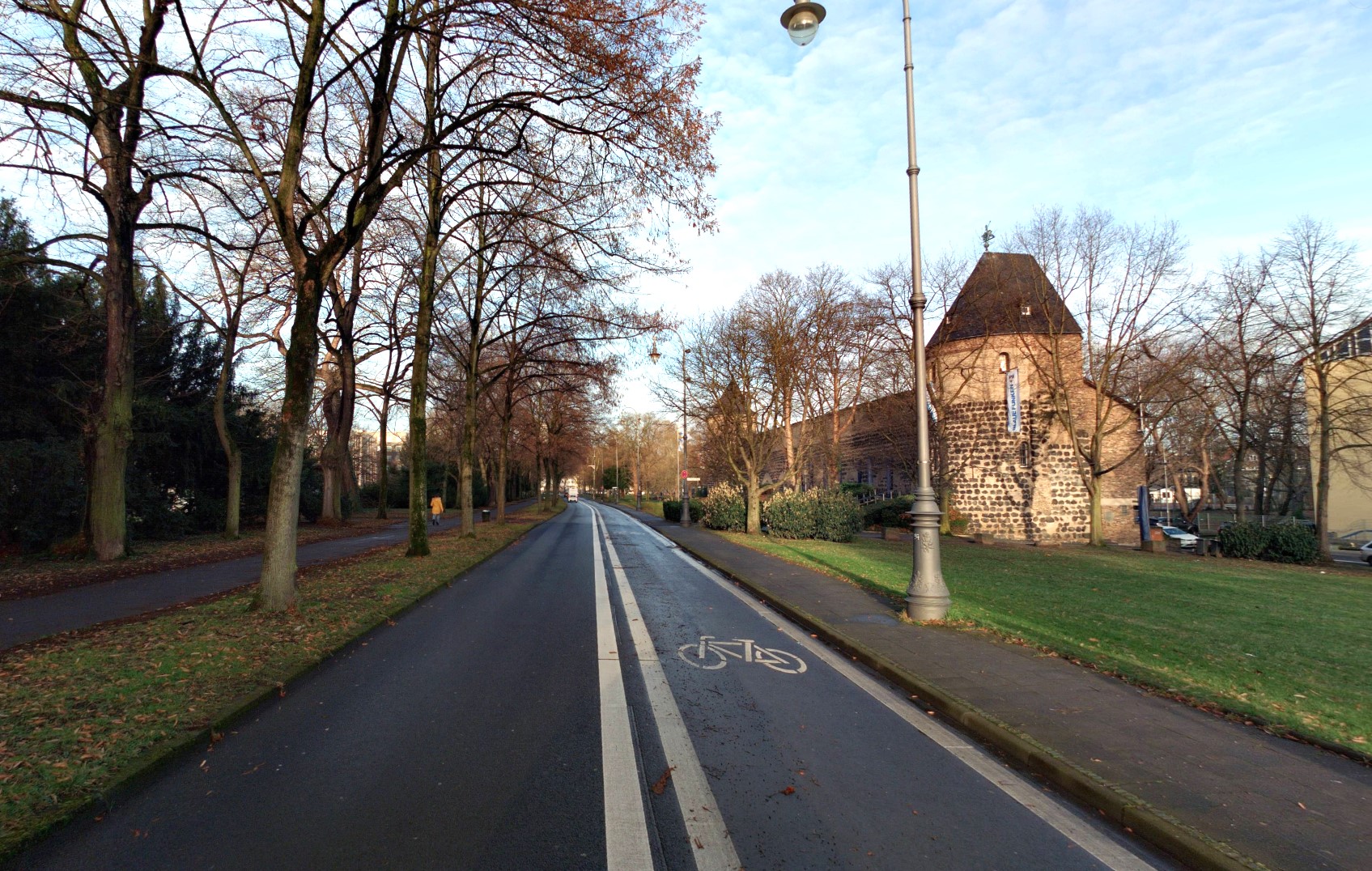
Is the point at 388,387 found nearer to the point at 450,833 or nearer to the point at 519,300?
the point at 519,300

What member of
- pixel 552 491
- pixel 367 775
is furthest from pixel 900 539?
pixel 552 491

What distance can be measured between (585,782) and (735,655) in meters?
3.77

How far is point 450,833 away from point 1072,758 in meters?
3.86

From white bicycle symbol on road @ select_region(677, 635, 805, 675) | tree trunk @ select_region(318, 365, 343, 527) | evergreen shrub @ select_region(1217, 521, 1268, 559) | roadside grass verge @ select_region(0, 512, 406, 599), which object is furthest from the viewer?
tree trunk @ select_region(318, 365, 343, 527)

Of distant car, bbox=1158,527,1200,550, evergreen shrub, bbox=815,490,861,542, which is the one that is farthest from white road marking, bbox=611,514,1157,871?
distant car, bbox=1158,527,1200,550

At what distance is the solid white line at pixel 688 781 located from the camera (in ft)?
11.2

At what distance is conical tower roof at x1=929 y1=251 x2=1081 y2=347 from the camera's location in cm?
2733

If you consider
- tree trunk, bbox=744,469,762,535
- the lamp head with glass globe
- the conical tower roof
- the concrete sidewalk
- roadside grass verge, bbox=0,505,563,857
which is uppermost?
the conical tower roof

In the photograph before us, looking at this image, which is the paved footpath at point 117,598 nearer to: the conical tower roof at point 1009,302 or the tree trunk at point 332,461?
the tree trunk at point 332,461

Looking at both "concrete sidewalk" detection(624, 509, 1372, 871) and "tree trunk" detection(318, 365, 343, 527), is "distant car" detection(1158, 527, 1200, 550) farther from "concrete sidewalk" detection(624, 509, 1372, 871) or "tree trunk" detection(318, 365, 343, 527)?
"tree trunk" detection(318, 365, 343, 527)

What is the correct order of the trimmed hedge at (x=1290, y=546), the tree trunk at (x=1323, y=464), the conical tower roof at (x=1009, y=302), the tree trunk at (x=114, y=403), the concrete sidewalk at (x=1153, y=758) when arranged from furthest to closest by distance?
the conical tower roof at (x=1009, y=302)
the tree trunk at (x=1323, y=464)
the trimmed hedge at (x=1290, y=546)
the tree trunk at (x=114, y=403)
the concrete sidewalk at (x=1153, y=758)

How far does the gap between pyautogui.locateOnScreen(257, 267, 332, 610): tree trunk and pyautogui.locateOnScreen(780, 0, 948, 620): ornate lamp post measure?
22.8ft

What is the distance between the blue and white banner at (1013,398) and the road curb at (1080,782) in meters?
25.0

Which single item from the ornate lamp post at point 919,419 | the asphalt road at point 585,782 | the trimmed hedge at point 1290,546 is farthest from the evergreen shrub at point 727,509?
the asphalt road at point 585,782
